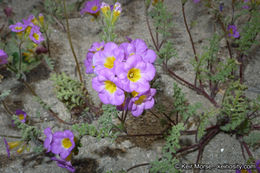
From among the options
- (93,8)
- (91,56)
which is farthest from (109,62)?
(93,8)

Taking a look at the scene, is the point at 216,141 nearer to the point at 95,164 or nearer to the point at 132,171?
the point at 132,171

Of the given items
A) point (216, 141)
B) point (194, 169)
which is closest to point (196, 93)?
point (216, 141)

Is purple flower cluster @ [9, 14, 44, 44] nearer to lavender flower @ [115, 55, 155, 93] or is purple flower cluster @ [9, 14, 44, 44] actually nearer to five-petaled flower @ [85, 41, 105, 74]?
five-petaled flower @ [85, 41, 105, 74]

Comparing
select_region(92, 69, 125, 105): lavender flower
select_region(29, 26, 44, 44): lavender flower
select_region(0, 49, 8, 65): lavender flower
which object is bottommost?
select_region(92, 69, 125, 105): lavender flower

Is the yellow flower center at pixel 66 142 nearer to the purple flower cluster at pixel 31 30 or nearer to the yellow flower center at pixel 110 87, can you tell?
the yellow flower center at pixel 110 87

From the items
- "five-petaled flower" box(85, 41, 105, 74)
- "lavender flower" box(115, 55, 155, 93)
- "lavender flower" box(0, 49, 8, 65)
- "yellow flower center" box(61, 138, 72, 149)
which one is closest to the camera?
"lavender flower" box(115, 55, 155, 93)

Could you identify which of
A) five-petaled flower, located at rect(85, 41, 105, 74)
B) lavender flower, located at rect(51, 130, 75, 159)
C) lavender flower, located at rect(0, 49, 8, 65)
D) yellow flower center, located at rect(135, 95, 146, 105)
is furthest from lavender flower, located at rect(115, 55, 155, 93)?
lavender flower, located at rect(0, 49, 8, 65)

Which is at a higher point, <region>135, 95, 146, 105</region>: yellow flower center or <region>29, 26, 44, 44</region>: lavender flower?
<region>29, 26, 44, 44</region>: lavender flower
